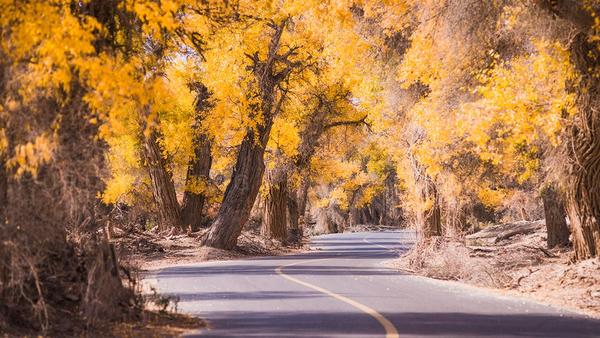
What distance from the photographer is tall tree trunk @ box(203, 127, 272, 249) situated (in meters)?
33.8

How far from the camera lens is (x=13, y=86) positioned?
9359mm

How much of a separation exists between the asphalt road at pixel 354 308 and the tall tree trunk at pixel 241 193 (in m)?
11.2

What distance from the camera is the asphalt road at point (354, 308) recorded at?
11211 millimetres

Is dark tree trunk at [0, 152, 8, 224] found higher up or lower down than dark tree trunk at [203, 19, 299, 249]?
lower down

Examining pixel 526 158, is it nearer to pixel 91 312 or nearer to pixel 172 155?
pixel 91 312

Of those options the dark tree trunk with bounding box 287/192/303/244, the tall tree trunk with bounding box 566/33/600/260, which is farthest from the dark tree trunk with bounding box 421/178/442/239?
the dark tree trunk with bounding box 287/192/303/244

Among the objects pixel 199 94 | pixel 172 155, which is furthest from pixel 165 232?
pixel 199 94

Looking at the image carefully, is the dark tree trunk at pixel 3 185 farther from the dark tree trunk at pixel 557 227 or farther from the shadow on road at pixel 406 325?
the dark tree trunk at pixel 557 227

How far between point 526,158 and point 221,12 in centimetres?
1142

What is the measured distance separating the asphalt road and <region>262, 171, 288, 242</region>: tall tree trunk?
60.8 ft

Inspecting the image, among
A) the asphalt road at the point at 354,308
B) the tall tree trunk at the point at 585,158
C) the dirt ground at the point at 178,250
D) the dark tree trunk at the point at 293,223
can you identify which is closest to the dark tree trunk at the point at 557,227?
the asphalt road at the point at 354,308

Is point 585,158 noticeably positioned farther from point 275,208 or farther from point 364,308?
point 275,208

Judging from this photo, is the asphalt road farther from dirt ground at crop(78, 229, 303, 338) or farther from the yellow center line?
dirt ground at crop(78, 229, 303, 338)

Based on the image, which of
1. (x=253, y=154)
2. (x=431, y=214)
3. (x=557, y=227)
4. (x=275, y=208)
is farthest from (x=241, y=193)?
(x=557, y=227)
